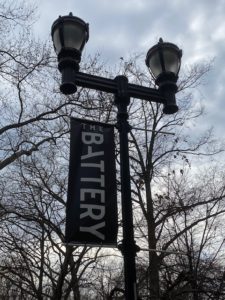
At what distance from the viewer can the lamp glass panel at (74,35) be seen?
5250mm

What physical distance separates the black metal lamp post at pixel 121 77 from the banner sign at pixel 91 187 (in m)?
0.15

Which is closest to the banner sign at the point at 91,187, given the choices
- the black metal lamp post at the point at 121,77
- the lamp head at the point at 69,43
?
the black metal lamp post at the point at 121,77

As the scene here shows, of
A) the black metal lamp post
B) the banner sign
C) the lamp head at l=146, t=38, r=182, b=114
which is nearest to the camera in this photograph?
the banner sign

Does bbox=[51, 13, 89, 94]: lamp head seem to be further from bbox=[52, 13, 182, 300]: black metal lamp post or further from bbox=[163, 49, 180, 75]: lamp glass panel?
bbox=[163, 49, 180, 75]: lamp glass panel

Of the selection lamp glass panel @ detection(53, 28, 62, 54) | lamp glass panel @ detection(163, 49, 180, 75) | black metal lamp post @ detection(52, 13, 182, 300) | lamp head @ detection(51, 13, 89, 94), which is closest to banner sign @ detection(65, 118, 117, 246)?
black metal lamp post @ detection(52, 13, 182, 300)

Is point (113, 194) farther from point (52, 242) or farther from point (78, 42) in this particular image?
point (52, 242)

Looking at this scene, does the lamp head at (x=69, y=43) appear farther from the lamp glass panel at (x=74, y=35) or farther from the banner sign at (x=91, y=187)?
the banner sign at (x=91, y=187)

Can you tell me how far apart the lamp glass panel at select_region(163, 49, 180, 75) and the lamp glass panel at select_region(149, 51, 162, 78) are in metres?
0.09

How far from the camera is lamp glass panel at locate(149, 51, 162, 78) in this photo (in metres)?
5.62

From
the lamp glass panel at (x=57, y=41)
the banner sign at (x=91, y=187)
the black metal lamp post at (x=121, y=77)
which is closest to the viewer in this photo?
the banner sign at (x=91, y=187)

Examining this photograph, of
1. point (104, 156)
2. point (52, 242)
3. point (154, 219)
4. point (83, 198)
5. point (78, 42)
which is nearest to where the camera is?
point (83, 198)

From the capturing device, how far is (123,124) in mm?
5324

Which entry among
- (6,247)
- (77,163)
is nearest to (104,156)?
(77,163)

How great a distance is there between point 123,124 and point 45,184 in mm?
11107
